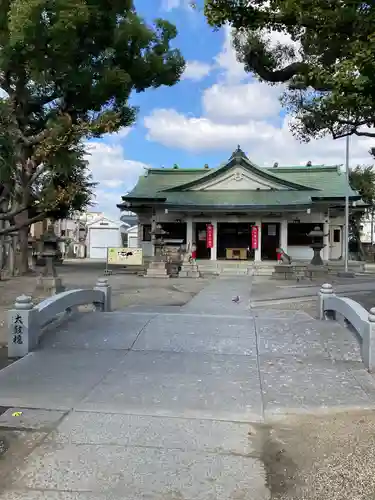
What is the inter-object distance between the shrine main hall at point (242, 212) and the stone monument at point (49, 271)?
517 inches

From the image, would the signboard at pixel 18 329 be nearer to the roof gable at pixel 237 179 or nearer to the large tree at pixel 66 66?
the large tree at pixel 66 66

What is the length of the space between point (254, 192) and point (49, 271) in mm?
17735

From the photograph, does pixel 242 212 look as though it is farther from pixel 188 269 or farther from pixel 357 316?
pixel 357 316

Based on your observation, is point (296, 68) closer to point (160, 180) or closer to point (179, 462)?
point (179, 462)

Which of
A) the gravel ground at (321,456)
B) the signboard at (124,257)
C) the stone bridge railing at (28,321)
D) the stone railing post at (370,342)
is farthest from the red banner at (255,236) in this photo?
the gravel ground at (321,456)

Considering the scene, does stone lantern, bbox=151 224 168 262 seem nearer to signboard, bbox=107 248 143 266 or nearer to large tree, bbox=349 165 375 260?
signboard, bbox=107 248 143 266

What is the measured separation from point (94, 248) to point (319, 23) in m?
50.5

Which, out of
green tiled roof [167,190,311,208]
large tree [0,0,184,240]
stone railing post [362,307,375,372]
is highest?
large tree [0,0,184,240]

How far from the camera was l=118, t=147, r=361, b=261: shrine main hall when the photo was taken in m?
28.3

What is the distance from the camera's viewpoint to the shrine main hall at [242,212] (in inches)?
1114

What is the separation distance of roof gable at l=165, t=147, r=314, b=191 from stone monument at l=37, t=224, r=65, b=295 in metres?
15.6

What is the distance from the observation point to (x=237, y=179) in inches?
1192

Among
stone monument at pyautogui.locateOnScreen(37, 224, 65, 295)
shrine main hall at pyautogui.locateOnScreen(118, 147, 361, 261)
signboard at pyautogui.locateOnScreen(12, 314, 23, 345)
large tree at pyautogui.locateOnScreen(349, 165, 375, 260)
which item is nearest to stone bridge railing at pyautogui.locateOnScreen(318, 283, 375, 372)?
signboard at pyautogui.locateOnScreen(12, 314, 23, 345)

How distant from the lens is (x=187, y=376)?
18.5ft
